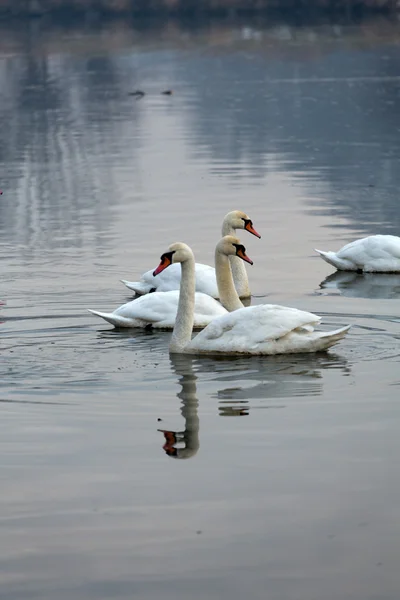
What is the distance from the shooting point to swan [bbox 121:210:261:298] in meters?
14.1

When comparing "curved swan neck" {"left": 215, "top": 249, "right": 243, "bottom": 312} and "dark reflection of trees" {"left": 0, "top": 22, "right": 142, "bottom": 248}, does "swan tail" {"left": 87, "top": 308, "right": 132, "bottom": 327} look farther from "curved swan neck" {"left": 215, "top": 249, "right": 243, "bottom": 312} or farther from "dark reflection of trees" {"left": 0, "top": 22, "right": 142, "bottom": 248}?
"dark reflection of trees" {"left": 0, "top": 22, "right": 142, "bottom": 248}

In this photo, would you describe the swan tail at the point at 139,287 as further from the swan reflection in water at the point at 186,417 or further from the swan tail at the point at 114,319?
the swan reflection in water at the point at 186,417

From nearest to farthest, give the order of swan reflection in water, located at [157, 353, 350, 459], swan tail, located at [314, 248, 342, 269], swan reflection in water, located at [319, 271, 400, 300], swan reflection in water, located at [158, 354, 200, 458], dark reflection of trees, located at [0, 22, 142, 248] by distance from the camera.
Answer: swan reflection in water, located at [158, 354, 200, 458]
swan reflection in water, located at [157, 353, 350, 459]
swan reflection in water, located at [319, 271, 400, 300]
swan tail, located at [314, 248, 342, 269]
dark reflection of trees, located at [0, 22, 142, 248]

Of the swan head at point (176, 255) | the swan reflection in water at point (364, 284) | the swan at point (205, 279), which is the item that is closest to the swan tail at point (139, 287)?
the swan at point (205, 279)

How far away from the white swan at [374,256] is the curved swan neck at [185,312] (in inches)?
169

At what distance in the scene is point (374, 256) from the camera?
1588 cm

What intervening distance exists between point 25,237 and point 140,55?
51.6m

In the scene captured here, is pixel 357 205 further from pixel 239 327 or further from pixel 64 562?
pixel 64 562

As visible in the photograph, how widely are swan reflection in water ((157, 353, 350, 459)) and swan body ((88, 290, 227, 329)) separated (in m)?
1.12

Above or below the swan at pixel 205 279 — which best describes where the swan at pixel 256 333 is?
above

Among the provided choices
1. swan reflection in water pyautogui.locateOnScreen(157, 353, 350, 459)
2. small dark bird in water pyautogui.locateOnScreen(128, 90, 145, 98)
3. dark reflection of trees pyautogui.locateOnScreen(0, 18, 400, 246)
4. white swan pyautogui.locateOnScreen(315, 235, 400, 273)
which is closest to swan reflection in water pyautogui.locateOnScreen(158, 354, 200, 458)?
swan reflection in water pyautogui.locateOnScreen(157, 353, 350, 459)

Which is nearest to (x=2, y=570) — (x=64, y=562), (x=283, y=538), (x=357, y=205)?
(x=64, y=562)

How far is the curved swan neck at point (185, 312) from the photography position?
11531mm

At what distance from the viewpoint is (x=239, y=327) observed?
11.2m
